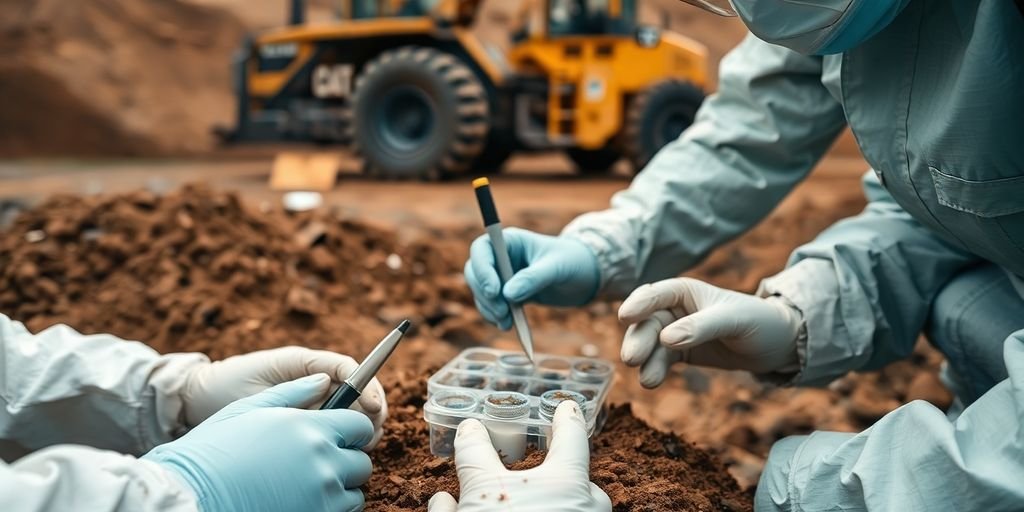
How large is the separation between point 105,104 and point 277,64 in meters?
4.57

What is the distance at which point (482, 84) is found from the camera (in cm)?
697

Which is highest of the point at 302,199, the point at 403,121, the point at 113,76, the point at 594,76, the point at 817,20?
the point at 817,20

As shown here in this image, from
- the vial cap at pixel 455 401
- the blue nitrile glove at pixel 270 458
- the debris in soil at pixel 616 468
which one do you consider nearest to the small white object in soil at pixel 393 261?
the debris in soil at pixel 616 468

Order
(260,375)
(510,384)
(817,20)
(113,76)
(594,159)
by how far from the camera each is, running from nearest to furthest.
Answer: (817,20) < (260,375) < (510,384) < (594,159) < (113,76)

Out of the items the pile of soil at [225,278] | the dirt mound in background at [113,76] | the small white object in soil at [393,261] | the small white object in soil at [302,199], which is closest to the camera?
the pile of soil at [225,278]

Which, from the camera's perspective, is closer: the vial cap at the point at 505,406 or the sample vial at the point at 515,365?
the vial cap at the point at 505,406

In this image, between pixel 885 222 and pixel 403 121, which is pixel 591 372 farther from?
pixel 403 121

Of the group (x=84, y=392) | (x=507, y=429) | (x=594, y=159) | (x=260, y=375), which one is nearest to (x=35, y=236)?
(x=84, y=392)

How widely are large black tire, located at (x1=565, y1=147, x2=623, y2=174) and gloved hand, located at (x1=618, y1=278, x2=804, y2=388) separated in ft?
21.3

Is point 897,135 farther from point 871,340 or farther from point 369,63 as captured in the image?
point 369,63

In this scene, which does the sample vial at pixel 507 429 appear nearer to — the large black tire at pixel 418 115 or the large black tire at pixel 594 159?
the large black tire at pixel 418 115

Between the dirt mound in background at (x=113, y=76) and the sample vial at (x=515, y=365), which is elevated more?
the sample vial at (x=515, y=365)

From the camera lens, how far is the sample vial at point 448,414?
1.47 meters

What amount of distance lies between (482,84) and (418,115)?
0.57m
